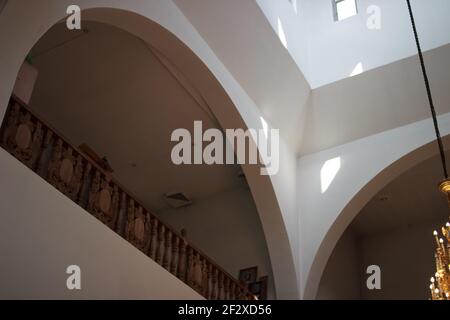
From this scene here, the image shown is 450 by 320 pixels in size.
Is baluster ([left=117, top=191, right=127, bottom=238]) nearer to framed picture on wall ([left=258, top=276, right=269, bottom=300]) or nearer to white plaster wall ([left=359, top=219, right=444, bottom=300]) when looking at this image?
framed picture on wall ([left=258, top=276, right=269, bottom=300])

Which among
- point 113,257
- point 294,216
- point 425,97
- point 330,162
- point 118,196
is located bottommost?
point 113,257

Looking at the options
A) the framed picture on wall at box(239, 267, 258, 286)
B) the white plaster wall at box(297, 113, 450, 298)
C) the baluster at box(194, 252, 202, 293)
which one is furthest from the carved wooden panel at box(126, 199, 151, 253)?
the framed picture on wall at box(239, 267, 258, 286)

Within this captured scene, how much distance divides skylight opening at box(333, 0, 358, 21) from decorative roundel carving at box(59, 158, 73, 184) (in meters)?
7.13

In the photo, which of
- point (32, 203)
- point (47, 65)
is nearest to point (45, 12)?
point (32, 203)

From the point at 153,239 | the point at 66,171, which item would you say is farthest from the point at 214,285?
the point at 66,171

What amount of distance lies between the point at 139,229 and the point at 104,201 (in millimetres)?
762

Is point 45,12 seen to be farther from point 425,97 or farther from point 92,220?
point 425,97

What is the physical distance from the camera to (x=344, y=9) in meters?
12.0

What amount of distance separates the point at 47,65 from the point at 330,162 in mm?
5627

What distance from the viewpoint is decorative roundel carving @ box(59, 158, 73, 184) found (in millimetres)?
6711

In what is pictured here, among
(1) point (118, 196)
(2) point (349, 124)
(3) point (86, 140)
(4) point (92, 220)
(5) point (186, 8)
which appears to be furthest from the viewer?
(3) point (86, 140)

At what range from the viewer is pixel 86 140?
40.3 ft

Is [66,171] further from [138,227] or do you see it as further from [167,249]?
[167,249]

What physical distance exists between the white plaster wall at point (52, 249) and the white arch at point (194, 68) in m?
0.99
